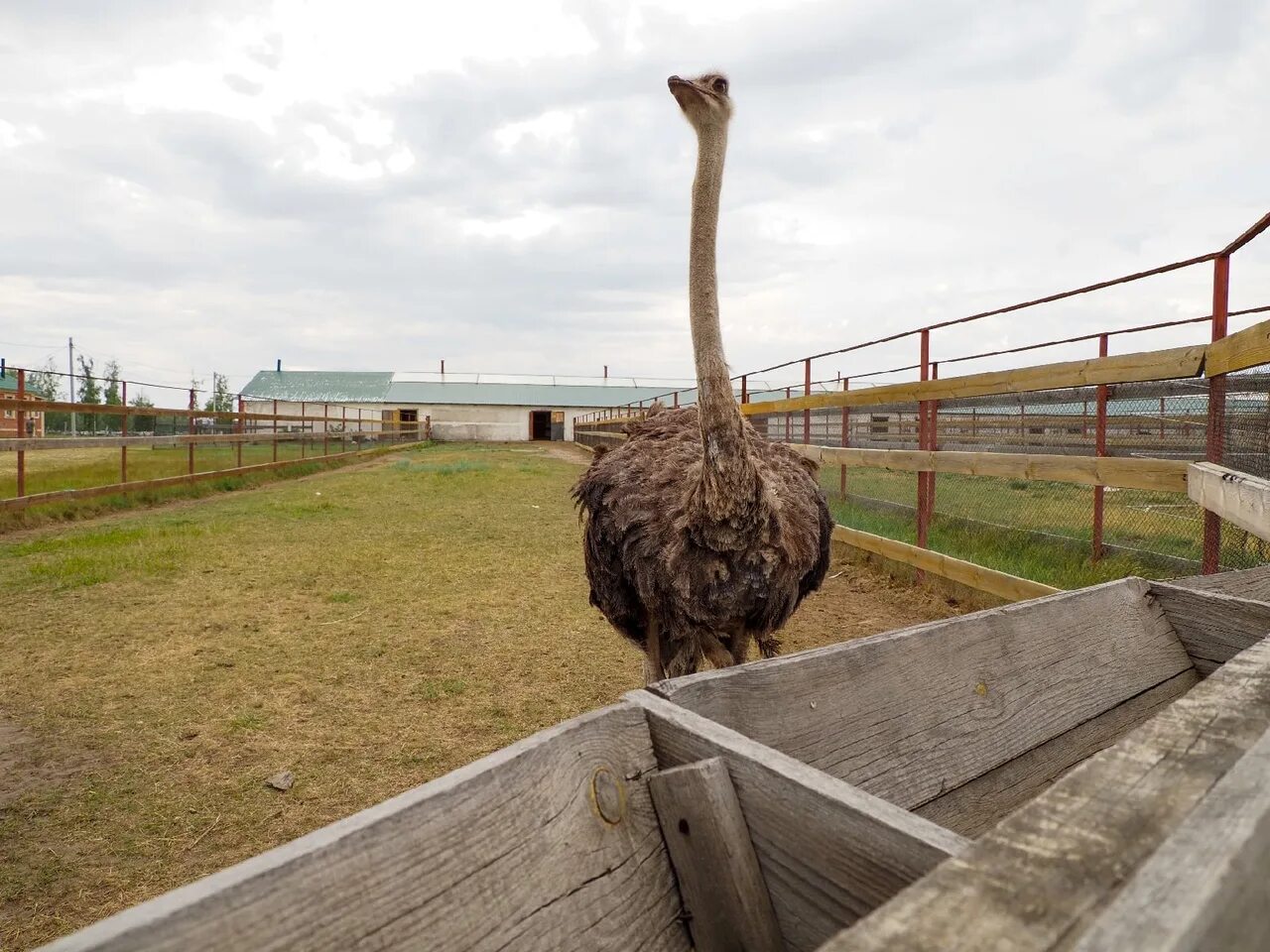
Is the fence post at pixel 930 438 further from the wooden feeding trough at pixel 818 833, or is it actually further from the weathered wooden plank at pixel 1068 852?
the weathered wooden plank at pixel 1068 852

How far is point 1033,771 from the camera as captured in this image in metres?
Answer: 1.30

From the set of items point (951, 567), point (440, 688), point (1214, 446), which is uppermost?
point (1214, 446)


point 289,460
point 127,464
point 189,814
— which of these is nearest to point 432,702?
point 189,814

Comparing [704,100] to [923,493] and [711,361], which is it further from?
[923,493]

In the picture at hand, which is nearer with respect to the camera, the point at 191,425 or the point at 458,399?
the point at 191,425

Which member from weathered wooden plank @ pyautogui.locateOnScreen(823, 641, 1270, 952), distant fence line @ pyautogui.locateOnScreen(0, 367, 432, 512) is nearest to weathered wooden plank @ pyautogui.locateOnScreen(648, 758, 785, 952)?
weathered wooden plank @ pyautogui.locateOnScreen(823, 641, 1270, 952)

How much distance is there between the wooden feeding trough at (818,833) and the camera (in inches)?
19.3

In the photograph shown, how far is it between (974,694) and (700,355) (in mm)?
1945

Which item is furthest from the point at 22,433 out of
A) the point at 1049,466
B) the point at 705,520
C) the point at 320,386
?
the point at 320,386

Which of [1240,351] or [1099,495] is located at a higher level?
[1240,351]

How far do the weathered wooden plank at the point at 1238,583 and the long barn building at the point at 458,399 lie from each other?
134ft

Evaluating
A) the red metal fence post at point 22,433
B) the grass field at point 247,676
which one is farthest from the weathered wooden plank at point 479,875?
the red metal fence post at point 22,433

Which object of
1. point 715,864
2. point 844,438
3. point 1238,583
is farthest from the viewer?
→ point 844,438

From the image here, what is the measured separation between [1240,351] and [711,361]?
168cm
